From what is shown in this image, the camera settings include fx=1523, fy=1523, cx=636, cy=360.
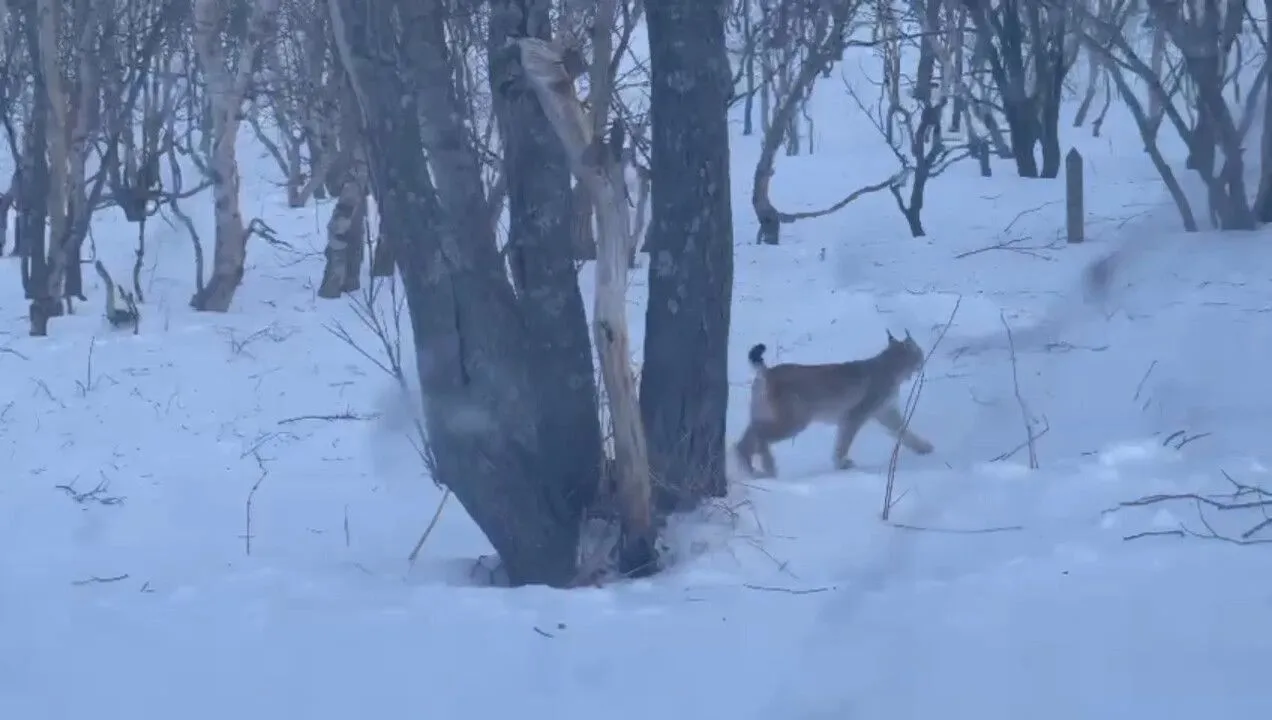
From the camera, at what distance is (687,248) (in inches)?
277

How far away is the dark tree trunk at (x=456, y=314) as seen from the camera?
648 cm

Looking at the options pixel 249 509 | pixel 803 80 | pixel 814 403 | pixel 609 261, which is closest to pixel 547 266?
pixel 609 261

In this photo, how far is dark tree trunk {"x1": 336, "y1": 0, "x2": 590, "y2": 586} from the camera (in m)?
6.48

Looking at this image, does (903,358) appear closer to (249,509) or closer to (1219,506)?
(1219,506)

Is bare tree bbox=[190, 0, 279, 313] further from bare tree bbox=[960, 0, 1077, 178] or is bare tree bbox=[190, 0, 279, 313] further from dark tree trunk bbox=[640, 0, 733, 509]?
bare tree bbox=[960, 0, 1077, 178]

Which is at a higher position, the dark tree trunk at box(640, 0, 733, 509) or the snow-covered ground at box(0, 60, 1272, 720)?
the dark tree trunk at box(640, 0, 733, 509)

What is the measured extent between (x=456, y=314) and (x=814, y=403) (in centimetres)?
353

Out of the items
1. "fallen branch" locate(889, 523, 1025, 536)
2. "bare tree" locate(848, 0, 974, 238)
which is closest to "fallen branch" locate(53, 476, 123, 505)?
"fallen branch" locate(889, 523, 1025, 536)

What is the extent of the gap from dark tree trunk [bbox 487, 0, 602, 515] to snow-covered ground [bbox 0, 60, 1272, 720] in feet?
2.11

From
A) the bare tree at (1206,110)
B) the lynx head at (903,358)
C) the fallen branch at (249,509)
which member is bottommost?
the fallen branch at (249,509)

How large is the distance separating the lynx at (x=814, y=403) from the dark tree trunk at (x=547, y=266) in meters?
2.49

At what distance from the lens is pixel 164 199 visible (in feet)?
61.4

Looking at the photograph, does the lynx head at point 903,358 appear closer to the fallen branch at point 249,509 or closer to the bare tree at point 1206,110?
the fallen branch at point 249,509

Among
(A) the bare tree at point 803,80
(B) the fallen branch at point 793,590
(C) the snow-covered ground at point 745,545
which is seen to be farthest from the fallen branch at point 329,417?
(A) the bare tree at point 803,80
